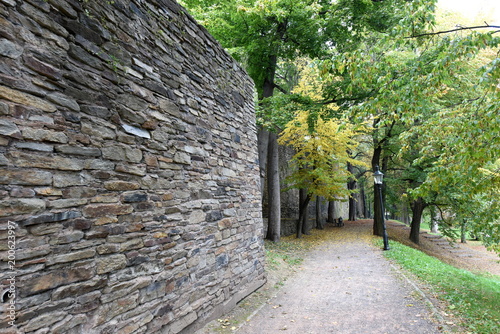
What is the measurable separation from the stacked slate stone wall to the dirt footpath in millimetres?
903

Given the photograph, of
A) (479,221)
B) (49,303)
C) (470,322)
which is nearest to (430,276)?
(479,221)

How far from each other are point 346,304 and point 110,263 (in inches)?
163

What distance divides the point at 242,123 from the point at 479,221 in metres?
5.31

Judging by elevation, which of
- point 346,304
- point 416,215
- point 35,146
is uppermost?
point 35,146

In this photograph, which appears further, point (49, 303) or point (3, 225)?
point (49, 303)

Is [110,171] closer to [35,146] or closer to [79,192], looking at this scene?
[79,192]

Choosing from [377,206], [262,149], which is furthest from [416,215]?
[262,149]

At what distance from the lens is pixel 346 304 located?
504 cm

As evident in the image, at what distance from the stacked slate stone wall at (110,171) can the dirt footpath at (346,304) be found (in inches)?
35.5

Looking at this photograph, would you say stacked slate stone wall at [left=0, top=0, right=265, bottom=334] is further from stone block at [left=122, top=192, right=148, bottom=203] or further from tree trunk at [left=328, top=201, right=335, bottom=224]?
tree trunk at [left=328, top=201, right=335, bottom=224]

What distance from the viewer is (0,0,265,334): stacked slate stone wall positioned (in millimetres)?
2057

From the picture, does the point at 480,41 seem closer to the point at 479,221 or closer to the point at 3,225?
the point at 479,221

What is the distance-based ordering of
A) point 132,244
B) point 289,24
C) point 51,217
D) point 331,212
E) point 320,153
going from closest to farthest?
1. point 51,217
2. point 132,244
3. point 289,24
4. point 320,153
5. point 331,212

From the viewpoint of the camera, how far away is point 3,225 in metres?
1.91
